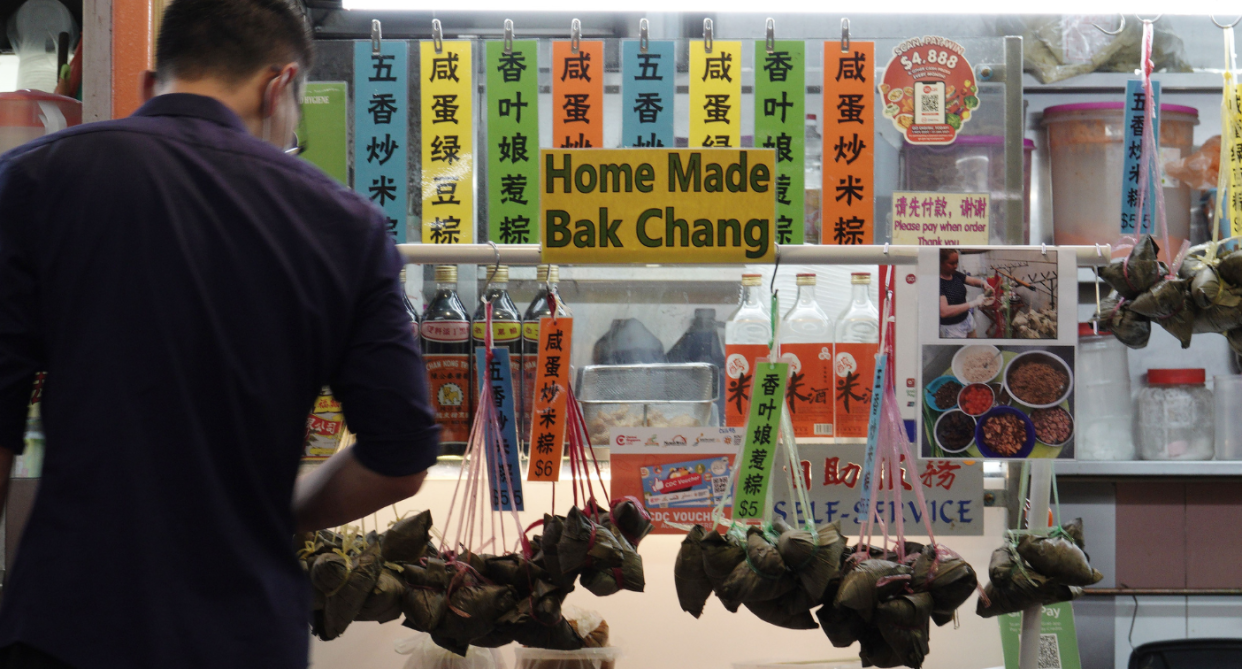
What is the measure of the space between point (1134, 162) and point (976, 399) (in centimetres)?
44

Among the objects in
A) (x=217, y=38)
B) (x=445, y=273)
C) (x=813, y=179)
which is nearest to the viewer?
(x=217, y=38)

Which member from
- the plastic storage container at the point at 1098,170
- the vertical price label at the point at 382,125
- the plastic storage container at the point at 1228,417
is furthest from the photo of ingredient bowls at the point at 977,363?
the plastic storage container at the point at 1228,417

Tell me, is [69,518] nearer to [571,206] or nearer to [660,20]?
[571,206]

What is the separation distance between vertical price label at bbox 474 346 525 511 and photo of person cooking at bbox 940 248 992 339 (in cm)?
64

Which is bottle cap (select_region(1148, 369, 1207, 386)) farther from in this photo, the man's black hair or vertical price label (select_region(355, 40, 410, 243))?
the man's black hair

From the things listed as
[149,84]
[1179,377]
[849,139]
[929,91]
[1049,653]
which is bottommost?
[1049,653]

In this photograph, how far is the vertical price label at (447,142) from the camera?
5.50 ft

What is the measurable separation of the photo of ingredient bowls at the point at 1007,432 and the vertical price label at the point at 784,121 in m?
0.46

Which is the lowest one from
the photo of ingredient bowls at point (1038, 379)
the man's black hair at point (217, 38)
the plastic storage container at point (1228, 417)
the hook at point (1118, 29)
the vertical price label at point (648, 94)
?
the plastic storage container at point (1228, 417)

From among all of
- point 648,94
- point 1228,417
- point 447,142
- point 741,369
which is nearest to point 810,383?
point 741,369

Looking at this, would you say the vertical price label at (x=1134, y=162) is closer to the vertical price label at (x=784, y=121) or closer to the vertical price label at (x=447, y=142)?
the vertical price label at (x=784, y=121)

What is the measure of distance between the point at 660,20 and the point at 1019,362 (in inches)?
66.9

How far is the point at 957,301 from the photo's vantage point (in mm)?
1416

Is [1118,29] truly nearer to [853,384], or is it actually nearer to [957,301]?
[853,384]
